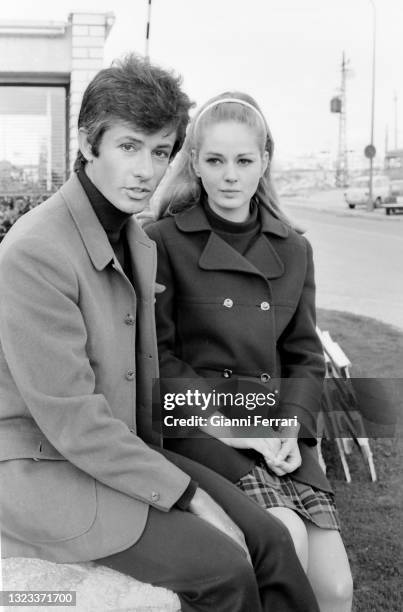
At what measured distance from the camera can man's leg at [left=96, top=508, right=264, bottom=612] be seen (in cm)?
144

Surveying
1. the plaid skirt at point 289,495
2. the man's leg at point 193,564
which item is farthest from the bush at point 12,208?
the man's leg at point 193,564

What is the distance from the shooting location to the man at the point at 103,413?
57.3 inches

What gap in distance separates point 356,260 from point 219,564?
24.2ft

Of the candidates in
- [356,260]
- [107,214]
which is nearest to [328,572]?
[107,214]

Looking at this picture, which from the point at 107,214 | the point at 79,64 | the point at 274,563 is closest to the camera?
the point at 274,563

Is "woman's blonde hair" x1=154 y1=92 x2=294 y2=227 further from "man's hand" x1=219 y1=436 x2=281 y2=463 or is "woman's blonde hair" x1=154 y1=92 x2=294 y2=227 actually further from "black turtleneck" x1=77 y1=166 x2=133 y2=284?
"man's hand" x1=219 y1=436 x2=281 y2=463

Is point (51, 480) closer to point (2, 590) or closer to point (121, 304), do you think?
point (2, 590)

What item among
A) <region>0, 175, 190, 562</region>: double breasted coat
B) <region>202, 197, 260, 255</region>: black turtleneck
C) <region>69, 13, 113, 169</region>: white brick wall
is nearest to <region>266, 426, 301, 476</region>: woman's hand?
<region>0, 175, 190, 562</region>: double breasted coat

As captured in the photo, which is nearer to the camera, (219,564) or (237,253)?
(219,564)

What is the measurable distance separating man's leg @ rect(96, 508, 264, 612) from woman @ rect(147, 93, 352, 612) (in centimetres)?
34

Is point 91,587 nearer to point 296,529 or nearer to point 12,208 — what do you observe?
point 296,529

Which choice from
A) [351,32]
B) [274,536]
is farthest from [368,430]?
[274,536]

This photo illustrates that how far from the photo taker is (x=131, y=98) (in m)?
1.56

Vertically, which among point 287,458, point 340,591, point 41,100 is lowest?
point 340,591
